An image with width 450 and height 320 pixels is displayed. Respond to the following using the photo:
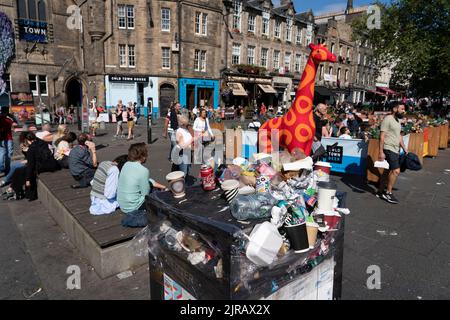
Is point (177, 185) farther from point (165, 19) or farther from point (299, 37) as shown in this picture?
point (299, 37)

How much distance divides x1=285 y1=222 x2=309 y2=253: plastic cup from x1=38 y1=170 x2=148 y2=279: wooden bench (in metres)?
1.90

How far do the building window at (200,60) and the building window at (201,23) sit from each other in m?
1.68

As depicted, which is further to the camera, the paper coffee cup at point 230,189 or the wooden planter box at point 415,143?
the wooden planter box at point 415,143

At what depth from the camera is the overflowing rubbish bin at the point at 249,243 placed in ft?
6.40

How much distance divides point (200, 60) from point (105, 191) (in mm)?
26583

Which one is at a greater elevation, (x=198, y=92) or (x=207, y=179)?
(x=198, y=92)

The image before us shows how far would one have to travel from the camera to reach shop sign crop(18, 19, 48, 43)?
26594 millimetres

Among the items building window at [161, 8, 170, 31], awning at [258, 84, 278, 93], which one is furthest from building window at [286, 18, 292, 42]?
building window at [161, 8, 170, 31]

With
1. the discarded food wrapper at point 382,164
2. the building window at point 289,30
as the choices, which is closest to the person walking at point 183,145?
the discarded food wrapper at point 382,164

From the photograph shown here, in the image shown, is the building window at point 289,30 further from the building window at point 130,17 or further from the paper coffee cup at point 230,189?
the paper coffee cup at point 230,189

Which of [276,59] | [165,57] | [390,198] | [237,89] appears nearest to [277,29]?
[276,59]

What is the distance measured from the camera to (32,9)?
2733cm

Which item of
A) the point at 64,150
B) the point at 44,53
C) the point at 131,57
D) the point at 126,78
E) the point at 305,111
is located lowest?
the point at 64,150
